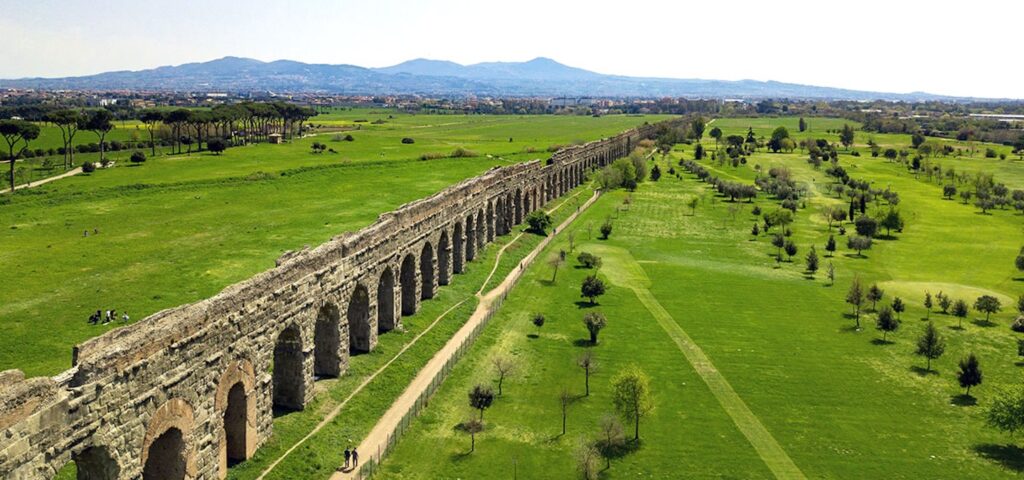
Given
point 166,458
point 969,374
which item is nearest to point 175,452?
point 166,458

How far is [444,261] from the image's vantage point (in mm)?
46125

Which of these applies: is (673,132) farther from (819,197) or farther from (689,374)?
(689,374)

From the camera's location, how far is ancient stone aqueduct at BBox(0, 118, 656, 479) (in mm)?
16203

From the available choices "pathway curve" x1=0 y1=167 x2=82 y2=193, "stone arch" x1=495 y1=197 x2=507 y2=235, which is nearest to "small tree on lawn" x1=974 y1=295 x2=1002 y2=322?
"stone arch" x1=495 y1=197 x2=507 y2=235

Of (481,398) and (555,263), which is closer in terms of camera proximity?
(481,398)

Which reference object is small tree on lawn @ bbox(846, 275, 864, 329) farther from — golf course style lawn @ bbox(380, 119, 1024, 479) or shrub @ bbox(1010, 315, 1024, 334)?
shrub @ bbox(1010, 315, 1024, 334)

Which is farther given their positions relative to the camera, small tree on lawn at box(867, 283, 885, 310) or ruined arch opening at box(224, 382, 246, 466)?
small tree on lawn at box(867, 283, 885, 310)

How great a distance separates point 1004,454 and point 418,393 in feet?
76.7

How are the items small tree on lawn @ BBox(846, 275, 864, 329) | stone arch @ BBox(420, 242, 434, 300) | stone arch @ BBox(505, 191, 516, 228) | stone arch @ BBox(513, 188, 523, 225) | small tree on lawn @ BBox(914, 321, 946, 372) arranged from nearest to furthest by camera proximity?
1. small tree on lawn @ BBox(914, 321, 946, 372)
2. stone arch @ BBox(420, 242, 434, 300)
3. small tree on lawn @ BBox(846, 275, 864, 329)
4. stone arch @ BBox(505, 191, 516, 228)
5. stone arch @ BBox(513, 188, 523, 225)

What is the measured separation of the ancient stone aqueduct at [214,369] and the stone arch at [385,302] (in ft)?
0.20

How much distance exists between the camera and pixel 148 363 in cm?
1856

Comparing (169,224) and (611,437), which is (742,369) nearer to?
(611,437)

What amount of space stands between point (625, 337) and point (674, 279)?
48.8ft

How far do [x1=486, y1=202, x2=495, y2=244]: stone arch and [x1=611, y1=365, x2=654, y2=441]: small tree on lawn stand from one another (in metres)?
30.9
